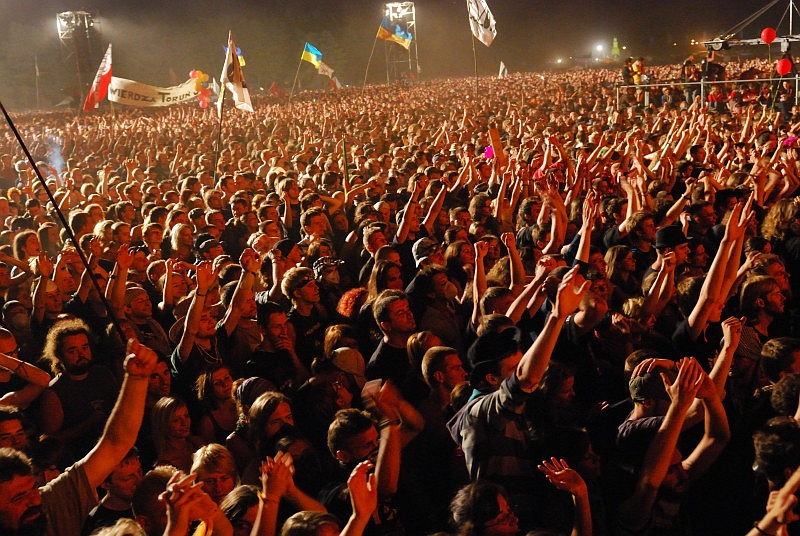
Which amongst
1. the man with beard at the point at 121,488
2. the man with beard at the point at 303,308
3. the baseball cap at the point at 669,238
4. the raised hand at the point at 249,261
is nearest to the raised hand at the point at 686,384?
the man with beard at the point at 121,488

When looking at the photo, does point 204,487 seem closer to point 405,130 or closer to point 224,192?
point 224,192

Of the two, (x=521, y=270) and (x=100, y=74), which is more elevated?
(x=100, y=74)

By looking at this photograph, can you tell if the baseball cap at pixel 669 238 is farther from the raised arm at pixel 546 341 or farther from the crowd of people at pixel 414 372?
the raised arm at pixel 546 341

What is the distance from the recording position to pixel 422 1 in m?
67.1

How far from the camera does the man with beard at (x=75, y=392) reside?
432 centimetres

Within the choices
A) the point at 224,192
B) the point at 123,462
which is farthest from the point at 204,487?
the point at 224,192

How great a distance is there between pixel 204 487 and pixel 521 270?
2.83 metres

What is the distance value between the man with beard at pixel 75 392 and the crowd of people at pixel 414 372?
0.04 ft

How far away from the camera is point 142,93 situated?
14172 millimetres

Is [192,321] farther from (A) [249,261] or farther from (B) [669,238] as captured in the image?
(B) [669,238]

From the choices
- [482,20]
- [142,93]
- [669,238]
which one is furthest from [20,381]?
[482,20]

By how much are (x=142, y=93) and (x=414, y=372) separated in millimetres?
11353

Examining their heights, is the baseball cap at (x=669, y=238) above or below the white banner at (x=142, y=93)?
below

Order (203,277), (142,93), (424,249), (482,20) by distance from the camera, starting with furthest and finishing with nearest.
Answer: (482,20) → (142,93) → (424,249) → (203,277)
